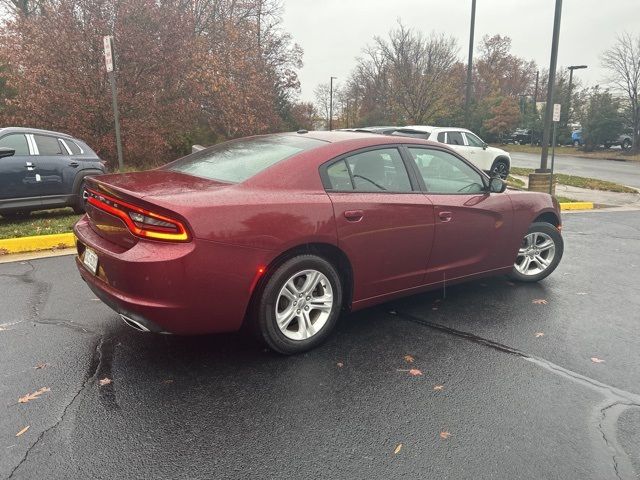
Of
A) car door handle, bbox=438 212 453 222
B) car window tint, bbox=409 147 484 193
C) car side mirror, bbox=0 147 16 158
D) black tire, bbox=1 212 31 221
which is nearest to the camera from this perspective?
car door handle, bbox=438 212 453 222

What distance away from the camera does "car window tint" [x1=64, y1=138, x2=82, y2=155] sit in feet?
27.3

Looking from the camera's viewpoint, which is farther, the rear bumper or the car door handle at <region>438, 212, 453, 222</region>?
the car door handle at <region>438, 212, 453, 222</region>

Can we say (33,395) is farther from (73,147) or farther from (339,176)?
(73,147)

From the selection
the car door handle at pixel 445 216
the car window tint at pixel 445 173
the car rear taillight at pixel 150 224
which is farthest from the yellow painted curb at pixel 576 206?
the car rear taillight at pixel 150 224

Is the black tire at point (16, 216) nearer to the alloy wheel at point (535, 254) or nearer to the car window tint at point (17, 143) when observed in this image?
the car window tint at point (17, 143)

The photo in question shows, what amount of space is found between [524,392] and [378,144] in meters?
2.07

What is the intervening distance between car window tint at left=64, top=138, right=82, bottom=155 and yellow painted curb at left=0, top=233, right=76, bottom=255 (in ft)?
7.41

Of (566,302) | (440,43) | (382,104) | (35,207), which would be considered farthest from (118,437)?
(382,104)

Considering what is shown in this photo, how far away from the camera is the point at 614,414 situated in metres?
2.82

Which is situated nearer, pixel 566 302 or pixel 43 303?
pixel 43 303

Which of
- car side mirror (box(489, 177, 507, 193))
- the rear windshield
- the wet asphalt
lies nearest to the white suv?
car side mirror (box(489, 177, 507, 193))

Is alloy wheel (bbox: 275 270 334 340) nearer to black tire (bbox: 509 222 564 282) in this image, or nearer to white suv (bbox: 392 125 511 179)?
black tire (bbox: 509 222 564 282)

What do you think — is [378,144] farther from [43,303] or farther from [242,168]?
[43,303]

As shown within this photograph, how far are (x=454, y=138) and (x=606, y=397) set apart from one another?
40.3ft
